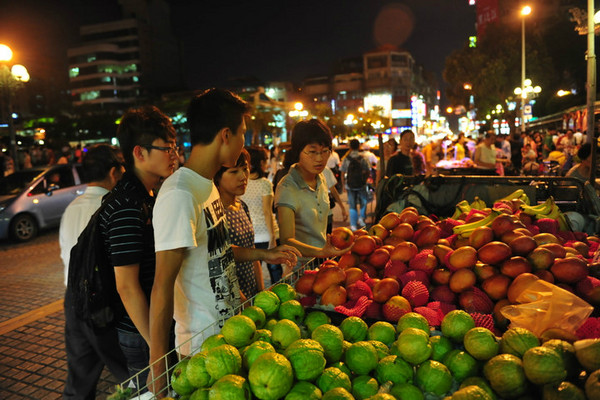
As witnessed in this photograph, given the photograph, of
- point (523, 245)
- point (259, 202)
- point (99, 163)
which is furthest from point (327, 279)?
point (259, 202)

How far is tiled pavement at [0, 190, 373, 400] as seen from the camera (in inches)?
167

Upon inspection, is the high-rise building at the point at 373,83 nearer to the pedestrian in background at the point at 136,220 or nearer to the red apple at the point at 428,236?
the red apple at the point at 428,236

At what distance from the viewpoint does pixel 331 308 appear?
2.39m

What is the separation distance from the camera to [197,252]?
224cm

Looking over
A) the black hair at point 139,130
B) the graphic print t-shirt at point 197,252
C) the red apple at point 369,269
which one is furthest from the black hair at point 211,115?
the red apple at point 369,269

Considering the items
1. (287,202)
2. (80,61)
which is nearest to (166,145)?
(287,202)

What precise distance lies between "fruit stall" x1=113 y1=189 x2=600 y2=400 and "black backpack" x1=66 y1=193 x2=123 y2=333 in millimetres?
709

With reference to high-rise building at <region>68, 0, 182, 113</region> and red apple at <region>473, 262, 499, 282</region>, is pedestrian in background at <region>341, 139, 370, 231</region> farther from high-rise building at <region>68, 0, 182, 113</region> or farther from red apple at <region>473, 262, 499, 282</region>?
high-rise building at <region>68, 0, 182, 113</region>

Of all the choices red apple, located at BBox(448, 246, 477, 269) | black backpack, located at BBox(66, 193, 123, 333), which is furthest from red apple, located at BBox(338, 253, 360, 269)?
black backpack, located at BBox(66, 193, 123, 333)

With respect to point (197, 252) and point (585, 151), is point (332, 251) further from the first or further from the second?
point (585, 151)

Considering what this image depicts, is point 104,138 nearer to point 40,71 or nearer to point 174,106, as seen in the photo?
point 174,106

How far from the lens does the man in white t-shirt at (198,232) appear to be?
2045 millimetres

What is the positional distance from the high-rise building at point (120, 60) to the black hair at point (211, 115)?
97807 millimetres

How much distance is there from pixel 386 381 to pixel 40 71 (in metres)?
104
